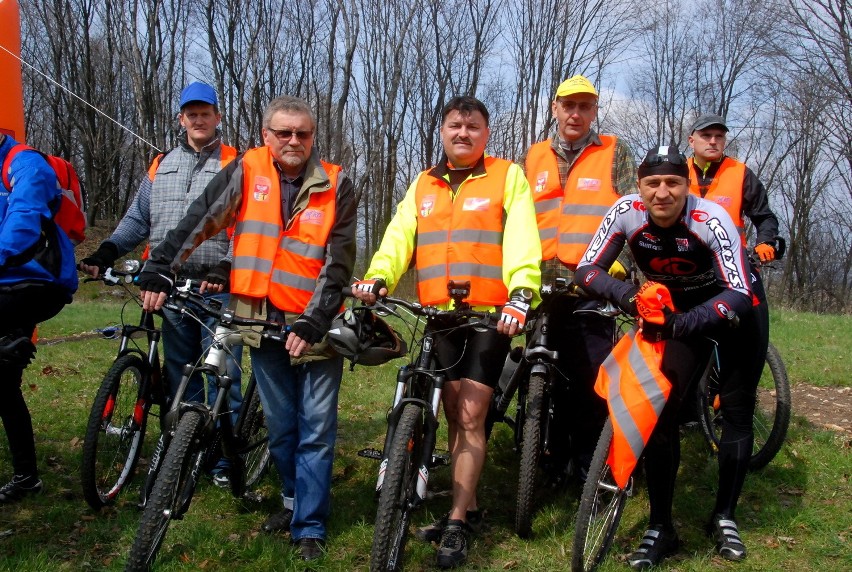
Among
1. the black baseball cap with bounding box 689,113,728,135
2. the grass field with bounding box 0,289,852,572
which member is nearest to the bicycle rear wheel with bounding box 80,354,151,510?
the grass field with bounding box 0,289,852,572

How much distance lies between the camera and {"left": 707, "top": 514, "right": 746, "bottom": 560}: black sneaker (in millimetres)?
3764

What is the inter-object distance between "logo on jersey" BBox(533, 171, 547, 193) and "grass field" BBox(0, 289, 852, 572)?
1.92m

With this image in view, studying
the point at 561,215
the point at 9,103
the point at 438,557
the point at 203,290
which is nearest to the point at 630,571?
the point at 438,557

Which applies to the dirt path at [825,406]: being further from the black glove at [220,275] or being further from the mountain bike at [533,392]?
the black glove at [220,275]

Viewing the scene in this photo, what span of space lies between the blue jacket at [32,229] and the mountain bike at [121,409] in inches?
10.7

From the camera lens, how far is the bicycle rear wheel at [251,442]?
418 cm

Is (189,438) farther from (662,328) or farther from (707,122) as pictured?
(707,122)

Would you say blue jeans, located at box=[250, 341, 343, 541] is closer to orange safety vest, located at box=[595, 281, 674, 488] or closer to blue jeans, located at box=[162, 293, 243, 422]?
blue jeans, located at box=[162, 293, 243, 422]

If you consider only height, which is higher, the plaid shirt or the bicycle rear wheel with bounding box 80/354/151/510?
the plaid shirt

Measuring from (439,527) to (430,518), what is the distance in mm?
336

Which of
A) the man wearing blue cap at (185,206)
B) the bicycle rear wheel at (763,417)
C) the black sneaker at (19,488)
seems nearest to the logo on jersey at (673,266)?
the bicycle rear wheel at (763,417)

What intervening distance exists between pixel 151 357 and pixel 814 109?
84.4 feet

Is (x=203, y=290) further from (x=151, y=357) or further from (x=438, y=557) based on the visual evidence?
(x=438, y=557)

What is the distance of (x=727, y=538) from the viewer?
3.83 meters
